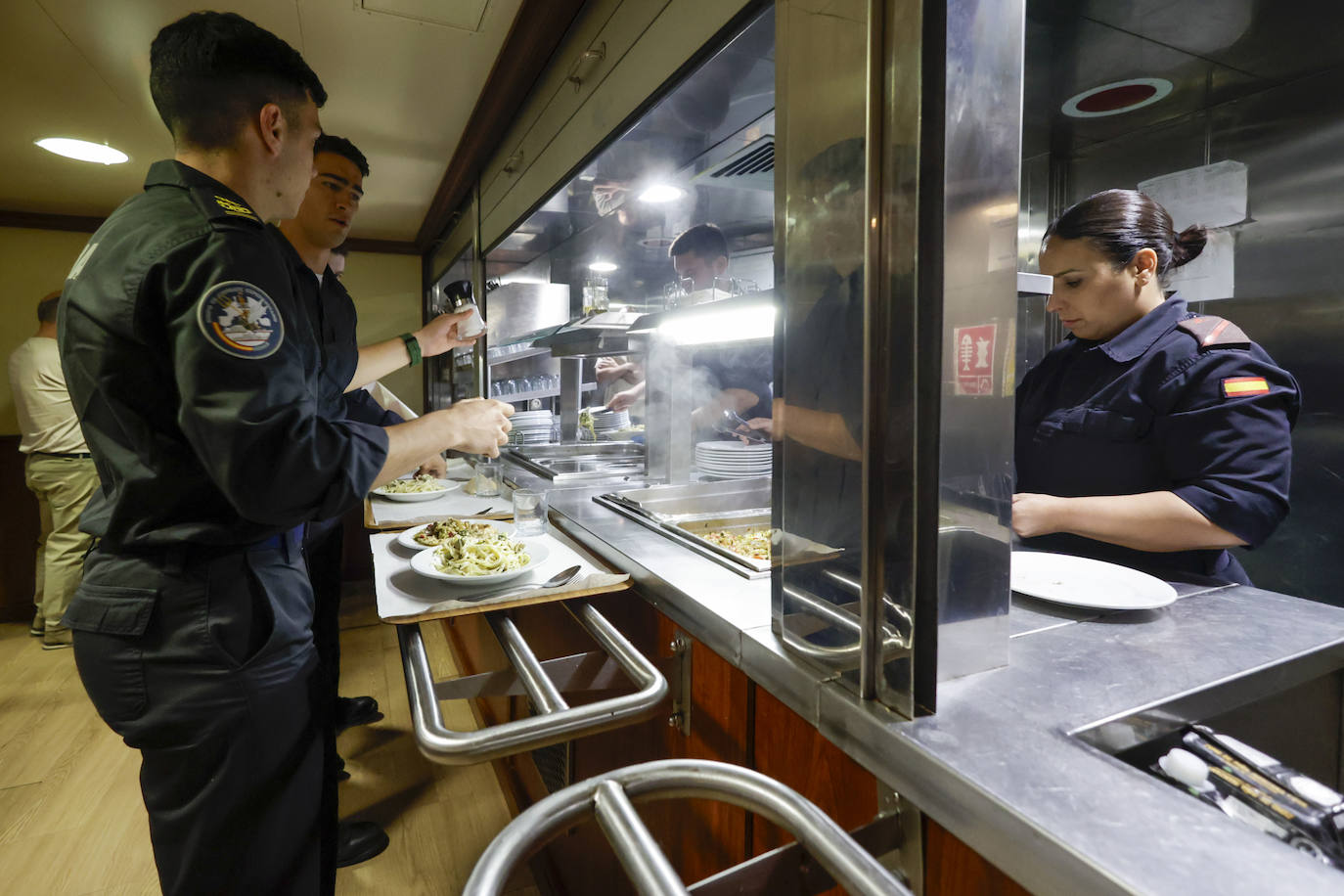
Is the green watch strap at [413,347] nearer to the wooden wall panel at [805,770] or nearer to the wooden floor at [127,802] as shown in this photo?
the wooden floor at [127,802]

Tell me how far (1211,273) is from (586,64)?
247cm

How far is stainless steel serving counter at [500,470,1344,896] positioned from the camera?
0.53 meters

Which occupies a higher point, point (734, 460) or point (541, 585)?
point (734, 460)

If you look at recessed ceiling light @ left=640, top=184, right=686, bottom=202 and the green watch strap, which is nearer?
the green watch strap

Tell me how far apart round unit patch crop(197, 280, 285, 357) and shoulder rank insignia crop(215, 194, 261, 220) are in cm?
16

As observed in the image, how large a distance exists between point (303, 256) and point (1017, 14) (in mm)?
2422

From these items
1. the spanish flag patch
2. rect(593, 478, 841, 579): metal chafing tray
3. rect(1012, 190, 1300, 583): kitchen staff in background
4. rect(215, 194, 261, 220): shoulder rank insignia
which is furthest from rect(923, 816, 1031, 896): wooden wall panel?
rect(215, 194, 261, 220): shoulder rank insignia

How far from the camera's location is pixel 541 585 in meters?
1.36

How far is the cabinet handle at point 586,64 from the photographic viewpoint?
6.71 ft

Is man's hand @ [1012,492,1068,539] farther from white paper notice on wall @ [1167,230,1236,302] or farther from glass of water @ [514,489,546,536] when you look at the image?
white paper notice on wall @ [1167,230,1236,302]

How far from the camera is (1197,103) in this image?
7.92ft

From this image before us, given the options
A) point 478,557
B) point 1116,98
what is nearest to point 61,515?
point 478,557

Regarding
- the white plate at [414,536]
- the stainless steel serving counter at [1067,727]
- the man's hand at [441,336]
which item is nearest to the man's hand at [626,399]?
the man's hand at [441,336]

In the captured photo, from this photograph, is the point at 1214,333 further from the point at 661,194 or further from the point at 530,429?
the point at 530,429
